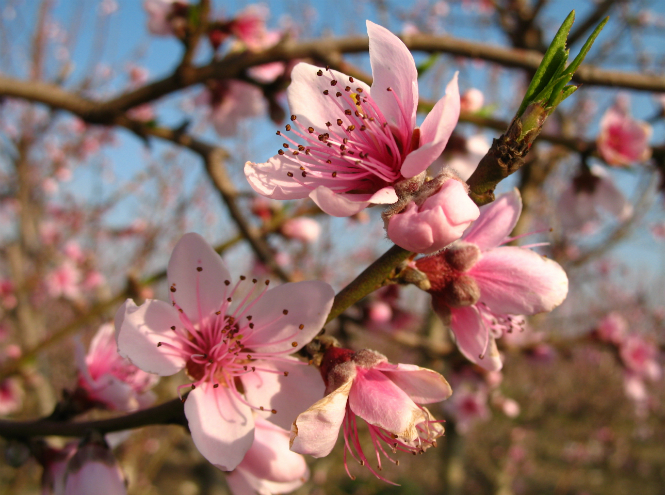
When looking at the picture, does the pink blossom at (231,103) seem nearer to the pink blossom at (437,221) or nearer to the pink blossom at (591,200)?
the pink blossom at (591,200)

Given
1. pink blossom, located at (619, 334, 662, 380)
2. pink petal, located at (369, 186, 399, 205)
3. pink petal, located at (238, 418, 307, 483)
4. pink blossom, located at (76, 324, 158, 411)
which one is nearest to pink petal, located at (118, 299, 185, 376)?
pink blossom, located at (76, 324, 158, 411)

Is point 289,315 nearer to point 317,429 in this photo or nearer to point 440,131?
point 317,429

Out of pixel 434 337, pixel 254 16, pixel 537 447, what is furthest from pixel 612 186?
pixel 537 447

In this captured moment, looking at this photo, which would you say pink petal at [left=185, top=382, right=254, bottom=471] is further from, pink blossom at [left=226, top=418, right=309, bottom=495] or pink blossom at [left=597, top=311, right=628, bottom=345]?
pink blossom at [left=597, top=311, right=628, bottom=345]

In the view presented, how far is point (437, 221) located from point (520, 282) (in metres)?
0.26

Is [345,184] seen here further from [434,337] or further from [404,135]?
[434,337]

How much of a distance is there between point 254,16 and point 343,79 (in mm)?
1857

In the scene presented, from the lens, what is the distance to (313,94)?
952mm

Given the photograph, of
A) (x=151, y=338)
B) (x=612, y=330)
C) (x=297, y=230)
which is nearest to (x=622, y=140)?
(x=612, y=330)

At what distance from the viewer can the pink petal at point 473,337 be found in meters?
0.89

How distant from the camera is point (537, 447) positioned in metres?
12.0

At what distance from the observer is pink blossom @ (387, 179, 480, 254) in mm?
674

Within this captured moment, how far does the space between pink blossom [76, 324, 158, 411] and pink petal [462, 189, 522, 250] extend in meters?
0.78

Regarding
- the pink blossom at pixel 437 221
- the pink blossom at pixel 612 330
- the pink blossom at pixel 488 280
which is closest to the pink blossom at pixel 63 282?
the pink blossom at pixel 612 330
